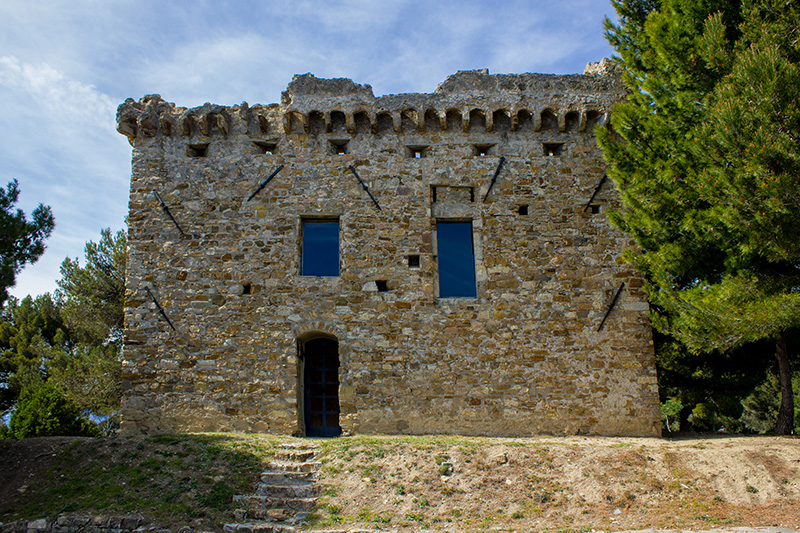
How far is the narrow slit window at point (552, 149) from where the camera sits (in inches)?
454

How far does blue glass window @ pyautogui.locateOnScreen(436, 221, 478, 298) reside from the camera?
1092 centimetres

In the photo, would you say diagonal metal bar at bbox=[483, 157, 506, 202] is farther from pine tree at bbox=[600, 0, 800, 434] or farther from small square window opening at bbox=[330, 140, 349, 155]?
small square window opening at bbox=[330, 140, 349, 155]

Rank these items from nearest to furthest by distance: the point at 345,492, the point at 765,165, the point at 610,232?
1. the point at 765,165
2. the point at 345,492
3. the point at 610,232

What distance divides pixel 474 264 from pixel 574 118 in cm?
355

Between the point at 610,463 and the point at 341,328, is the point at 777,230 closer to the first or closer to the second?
the point at 610,463

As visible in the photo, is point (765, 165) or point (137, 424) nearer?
point (765, 165)

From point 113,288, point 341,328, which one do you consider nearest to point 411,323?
point 341,328

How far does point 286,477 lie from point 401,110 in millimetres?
6920

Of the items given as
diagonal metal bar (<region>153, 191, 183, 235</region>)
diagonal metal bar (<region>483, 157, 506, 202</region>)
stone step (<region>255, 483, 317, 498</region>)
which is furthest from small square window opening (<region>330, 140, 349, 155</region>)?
stone step (<region>255, 483, 317, 498</region>)

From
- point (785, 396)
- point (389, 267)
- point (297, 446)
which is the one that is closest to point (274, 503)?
point (297, 446)

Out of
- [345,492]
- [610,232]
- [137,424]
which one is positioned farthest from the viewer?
[610,232]

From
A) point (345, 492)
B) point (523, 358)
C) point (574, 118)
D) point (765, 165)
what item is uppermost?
point (574, 118)

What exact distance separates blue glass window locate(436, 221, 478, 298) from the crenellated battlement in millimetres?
2002

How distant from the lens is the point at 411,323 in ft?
34.7
